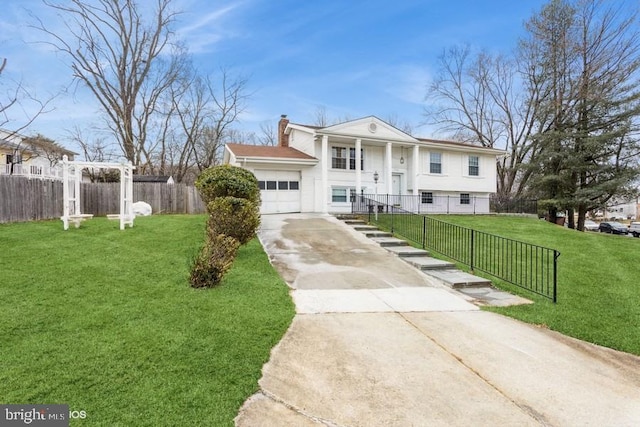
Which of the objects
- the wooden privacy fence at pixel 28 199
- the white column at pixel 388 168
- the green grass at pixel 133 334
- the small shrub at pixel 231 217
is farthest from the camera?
the white column at pixel 388 168

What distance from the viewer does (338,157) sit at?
18578 mm

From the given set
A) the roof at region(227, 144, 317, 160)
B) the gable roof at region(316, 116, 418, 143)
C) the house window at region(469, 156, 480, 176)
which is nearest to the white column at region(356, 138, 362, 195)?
the gable roof at region(316, 116, 418, 143)

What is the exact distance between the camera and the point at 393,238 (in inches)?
431

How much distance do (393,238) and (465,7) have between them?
9517mm

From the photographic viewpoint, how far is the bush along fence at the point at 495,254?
23.0 ft

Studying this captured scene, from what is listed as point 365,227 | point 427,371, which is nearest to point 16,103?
point 365,227

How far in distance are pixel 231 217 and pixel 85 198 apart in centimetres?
1337

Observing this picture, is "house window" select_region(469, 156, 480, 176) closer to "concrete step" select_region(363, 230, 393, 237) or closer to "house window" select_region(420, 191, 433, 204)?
"house window" select_region(420, 191, 433, 204)

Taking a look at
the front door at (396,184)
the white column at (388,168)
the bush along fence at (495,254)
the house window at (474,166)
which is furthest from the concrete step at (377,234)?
the house window at (474,166)

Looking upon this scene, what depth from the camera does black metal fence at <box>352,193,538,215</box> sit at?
1952 cm

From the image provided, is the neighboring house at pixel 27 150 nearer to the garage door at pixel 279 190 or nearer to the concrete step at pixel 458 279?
the garage door at pixel 279 190

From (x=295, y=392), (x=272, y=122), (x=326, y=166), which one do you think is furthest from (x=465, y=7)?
(x=272, y=122)

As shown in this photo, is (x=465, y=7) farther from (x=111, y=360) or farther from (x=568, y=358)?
(x=111, y=360)

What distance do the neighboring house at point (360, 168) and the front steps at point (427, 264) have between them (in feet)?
21.0
